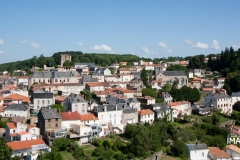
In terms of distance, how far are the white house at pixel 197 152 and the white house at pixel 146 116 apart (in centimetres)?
890

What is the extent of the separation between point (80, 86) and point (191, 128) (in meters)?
19.4

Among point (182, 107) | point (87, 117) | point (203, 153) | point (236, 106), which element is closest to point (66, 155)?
point (87, 117)

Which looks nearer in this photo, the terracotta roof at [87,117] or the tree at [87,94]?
the terracotta roof at [87,117]

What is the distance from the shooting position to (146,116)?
4466 centimetres

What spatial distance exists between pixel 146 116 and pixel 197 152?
10.1m

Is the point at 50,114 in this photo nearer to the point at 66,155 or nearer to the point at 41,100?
the point at 66,155

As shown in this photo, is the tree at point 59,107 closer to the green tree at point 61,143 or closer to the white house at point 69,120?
the white house at point 69,120

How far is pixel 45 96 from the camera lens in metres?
44.4

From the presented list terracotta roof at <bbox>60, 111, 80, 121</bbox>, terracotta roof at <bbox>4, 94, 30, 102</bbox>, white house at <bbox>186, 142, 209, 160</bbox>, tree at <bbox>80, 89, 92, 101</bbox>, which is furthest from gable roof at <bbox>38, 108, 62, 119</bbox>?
white house at <bbox>186, 142, 209, 160</bbox>

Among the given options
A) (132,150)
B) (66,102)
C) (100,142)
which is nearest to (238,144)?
(132,150)

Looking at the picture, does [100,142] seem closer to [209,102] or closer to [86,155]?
[86,155]

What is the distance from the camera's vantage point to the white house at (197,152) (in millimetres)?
36188

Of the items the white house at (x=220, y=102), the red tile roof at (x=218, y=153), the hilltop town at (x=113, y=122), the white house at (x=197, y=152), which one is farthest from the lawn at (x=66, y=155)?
the white house at (x=220, y=102)

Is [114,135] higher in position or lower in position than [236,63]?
lower
